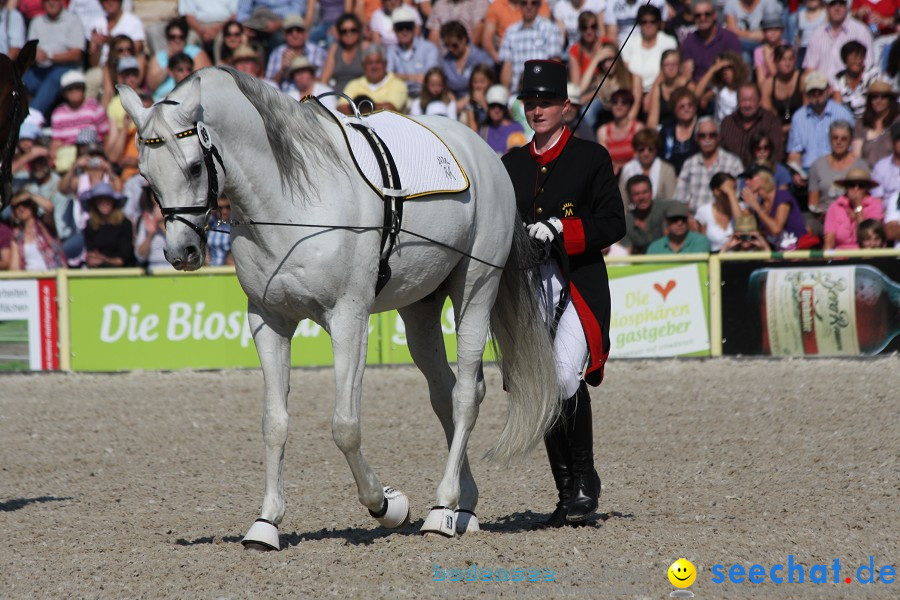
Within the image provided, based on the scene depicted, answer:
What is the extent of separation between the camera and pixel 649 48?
43.5 ft

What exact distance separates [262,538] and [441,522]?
782 millimetres

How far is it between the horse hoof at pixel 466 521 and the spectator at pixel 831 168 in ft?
23.7

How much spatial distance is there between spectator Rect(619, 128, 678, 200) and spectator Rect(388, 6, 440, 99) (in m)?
2.82

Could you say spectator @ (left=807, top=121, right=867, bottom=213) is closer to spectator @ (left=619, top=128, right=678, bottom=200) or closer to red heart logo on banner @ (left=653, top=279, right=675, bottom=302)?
spectator @ (left=619, top=128, right=678, bottom=200)

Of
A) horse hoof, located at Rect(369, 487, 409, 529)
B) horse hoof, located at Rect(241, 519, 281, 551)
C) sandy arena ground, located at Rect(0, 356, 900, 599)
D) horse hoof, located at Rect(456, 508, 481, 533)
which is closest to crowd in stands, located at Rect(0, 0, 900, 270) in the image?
sandy arena ground, located at Rect(0, 356, 900, 599)

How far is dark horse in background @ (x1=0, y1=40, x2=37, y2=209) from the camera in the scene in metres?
6.28

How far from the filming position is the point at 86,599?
446cm

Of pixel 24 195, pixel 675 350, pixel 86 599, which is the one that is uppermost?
pixel 24 195

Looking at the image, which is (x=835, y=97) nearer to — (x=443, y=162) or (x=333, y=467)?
(x=333, y=467)

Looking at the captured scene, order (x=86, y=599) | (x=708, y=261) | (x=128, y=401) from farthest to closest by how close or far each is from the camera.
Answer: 1. (x=708, y=261)
2. (x=128, y=401)
3. (x=86, y=599)

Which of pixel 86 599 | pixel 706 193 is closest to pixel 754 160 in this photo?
pixel 706 193

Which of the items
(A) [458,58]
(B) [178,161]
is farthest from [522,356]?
(A) [458,58]

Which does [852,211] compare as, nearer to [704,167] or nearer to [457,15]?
[704,167]

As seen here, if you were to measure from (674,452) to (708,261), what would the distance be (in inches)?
148
